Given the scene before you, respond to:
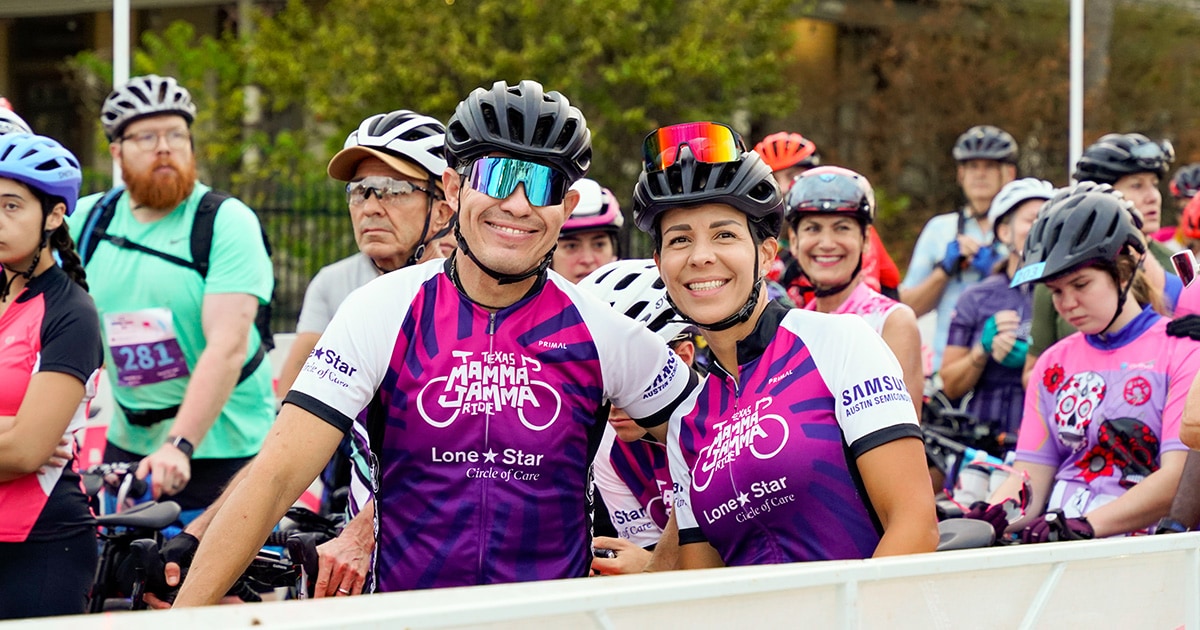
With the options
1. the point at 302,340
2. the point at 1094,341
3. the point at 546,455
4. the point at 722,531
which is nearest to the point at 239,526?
the point at 546,455

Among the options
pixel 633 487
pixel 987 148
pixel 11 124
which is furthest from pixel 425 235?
pixel 987 148

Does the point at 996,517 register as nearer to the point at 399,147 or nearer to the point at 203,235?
the point at 399,147

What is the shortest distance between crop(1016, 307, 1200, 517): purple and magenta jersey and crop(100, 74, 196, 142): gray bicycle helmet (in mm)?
4054

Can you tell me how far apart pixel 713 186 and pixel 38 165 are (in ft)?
7.89

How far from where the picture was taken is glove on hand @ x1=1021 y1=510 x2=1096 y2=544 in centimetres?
462

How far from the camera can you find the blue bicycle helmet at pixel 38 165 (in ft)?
15.1

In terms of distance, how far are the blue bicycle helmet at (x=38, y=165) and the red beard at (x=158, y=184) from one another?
1.41 meters

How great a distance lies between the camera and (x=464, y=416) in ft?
10.9

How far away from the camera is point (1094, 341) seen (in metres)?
5.05

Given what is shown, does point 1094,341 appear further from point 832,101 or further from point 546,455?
point 832,101

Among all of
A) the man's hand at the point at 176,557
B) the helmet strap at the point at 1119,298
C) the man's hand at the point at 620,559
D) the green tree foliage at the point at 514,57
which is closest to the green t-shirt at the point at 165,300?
the man's hand at the point at 176,557

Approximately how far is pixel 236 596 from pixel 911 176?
66.5ft

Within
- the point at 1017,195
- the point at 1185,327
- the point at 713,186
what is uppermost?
the point at 1017,195

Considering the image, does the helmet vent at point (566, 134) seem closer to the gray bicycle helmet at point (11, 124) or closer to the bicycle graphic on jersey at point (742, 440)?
the bicycle graphic on jersey at point (742, 440)
